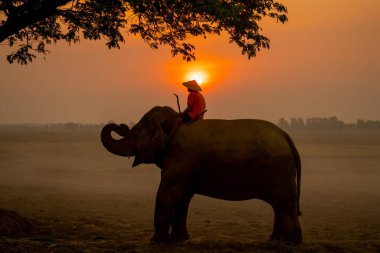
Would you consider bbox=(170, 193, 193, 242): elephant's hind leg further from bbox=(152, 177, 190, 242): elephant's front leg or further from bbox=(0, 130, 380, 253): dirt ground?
bbox=(152, 177, 190, 242): elephant's front leg

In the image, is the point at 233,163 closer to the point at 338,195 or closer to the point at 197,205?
the point at 197,205

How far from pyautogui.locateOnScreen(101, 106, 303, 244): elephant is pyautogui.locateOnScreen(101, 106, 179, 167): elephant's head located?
2 cm

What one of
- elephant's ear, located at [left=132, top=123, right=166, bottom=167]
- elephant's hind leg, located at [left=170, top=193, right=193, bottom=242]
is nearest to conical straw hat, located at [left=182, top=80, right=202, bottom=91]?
elephant's ear, located at [left=132, top=123, right=166, bottom=167]

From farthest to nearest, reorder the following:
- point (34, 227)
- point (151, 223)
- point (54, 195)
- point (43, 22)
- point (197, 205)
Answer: point (54, 195) < point (197, 205) < point (43, 22) < point (151, 223) < point (34, 227)

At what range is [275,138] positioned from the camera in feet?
29.5

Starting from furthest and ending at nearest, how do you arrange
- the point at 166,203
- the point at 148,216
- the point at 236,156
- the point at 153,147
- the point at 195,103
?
1. the point at 148,216
2. the point at 195,103
3. the point at 153,147
4. the point at 166,203
5. the point at 236,156

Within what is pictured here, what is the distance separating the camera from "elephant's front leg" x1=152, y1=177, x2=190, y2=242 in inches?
355

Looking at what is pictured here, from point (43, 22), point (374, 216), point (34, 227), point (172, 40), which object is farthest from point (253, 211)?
point (43, 22)

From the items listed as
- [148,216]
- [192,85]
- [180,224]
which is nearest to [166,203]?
[180,224]

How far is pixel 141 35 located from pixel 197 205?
657 centimetres

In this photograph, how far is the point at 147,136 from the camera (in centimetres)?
948

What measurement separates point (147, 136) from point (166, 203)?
1355 millimetres

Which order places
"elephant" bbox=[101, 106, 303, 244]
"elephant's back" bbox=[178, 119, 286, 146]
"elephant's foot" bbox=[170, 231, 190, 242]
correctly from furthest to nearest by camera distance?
"elephant's foot" bbox=[170, 231, 190, 242]
"elephant's back" bbox=[178, 119, 286, 146]
"elephant" bbox=[101, 106, 303, 244]

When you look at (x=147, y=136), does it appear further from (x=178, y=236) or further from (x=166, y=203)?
(x=178, y=236)
